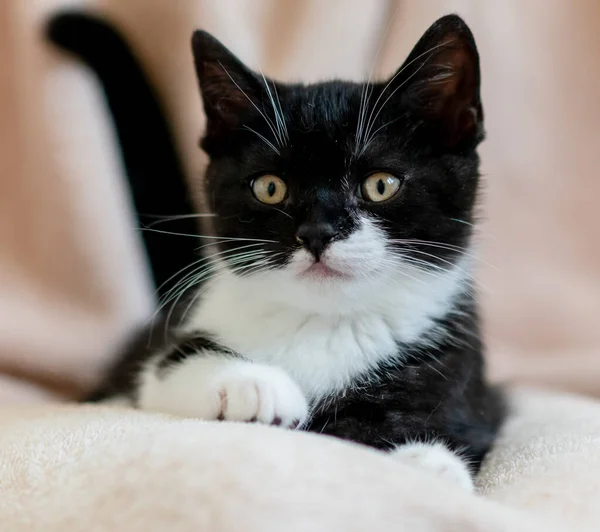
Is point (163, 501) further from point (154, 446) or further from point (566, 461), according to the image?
point (566, 461)

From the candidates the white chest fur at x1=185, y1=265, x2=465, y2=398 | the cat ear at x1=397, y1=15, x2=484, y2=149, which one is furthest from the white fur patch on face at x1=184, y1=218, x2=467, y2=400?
the cat ear at x1=397, y1=15, x2=484, y2=149

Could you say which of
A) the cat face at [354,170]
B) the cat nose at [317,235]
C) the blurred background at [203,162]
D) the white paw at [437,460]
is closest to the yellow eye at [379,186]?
the cat face at [354,170]

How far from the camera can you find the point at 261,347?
103 cm

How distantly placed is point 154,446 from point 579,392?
1.05 meters

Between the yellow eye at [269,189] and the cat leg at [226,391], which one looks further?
the yellow eye at [269,189]

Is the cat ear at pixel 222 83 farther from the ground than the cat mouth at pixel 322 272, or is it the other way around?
the cat ear at pixel 222 83

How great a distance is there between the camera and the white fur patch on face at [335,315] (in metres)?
→ 0.94

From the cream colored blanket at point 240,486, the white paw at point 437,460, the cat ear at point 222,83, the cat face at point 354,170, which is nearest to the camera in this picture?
the cream colored blanket at point 240,486

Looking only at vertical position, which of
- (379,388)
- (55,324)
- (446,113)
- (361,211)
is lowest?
(55,324)

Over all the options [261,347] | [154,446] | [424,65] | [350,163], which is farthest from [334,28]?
[154,446]

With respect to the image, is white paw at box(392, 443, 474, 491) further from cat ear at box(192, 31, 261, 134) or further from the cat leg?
cat ear at box(192, 31, 261, 134)

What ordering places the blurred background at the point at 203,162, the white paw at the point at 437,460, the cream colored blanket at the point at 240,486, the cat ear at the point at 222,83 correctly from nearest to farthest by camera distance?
the cream colored blanket at the point at 240,486
the white paw at the point at 437,460
the cat ear at the point at 222,83
the blurred background at the point at 203,162

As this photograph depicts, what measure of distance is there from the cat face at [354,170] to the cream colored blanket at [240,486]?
0.94 feet

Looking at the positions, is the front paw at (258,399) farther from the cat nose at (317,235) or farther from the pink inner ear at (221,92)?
the pink inner ear at (221,92)
